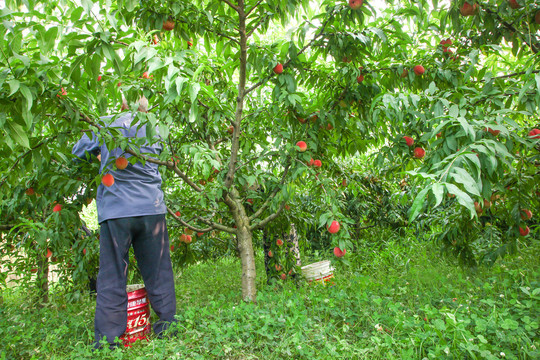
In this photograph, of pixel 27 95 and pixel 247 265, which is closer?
pixel 27 95

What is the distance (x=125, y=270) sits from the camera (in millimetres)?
2469

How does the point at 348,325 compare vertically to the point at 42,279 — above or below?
below

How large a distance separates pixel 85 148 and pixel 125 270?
0.87 m

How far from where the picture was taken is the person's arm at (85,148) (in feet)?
8.14

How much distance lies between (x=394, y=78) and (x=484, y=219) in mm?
1212

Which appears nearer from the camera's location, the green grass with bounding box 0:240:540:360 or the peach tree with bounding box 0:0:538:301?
the peach tree with bounding box 0:0:538:301

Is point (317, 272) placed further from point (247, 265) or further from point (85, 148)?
point (85, 148)

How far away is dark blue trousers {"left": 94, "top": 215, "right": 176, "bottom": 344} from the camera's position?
7.56ft

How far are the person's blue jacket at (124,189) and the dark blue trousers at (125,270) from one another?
2.2 inches

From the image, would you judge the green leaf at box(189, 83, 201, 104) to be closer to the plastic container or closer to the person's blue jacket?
the person's blue jacket

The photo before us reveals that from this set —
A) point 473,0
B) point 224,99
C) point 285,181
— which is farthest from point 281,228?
point 473,0

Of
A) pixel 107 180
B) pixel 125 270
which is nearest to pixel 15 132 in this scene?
pixel 107 180

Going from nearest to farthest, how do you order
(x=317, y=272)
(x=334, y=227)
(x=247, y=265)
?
1. (x=334, y=227)
2. (x=247, y=265)
3. (x=317, y=272)

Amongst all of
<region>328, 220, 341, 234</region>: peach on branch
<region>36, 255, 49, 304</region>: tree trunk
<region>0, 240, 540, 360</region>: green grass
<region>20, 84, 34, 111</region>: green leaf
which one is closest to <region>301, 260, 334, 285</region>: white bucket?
<region>0, 240, 540, 360</region>: green grass
